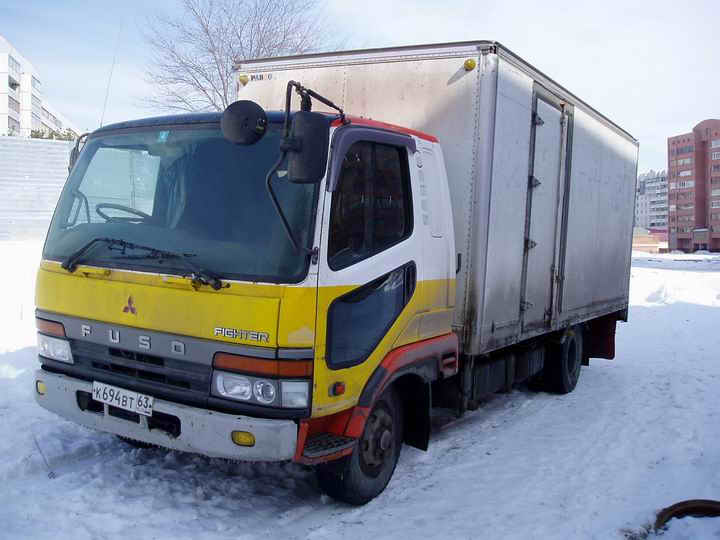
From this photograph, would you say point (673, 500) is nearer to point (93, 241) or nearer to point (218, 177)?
point (218, 177)

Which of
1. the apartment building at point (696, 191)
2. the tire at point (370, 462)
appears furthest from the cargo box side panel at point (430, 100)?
the apartment building at point (696, 191)

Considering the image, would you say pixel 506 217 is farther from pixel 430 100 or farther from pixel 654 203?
pixel 654 203

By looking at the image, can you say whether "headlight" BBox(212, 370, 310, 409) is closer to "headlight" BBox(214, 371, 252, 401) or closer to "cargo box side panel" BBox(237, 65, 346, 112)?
"headlight" BBox(214, 371, 252, 401)

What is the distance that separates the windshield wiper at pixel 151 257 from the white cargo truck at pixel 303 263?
0.04 ft

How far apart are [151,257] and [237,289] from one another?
0.60 m

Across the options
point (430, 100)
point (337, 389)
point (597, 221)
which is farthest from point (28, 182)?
point (337, 389)

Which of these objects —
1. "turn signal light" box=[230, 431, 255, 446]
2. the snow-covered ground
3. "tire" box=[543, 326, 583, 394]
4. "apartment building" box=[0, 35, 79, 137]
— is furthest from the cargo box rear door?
"apartment building" box=[0, 35, 79, 137]

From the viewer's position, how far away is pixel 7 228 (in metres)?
20.7

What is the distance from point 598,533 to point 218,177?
3.13m

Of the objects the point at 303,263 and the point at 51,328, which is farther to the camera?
the point at 51,328

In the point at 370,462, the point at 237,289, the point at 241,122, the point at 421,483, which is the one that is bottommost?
the point at 421,483

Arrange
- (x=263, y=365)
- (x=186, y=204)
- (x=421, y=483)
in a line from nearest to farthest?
(x=263, y=365) → (x=186, y=204) → (x=421, y=483)

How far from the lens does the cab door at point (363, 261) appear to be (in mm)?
3717

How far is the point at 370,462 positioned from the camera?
4.36m
